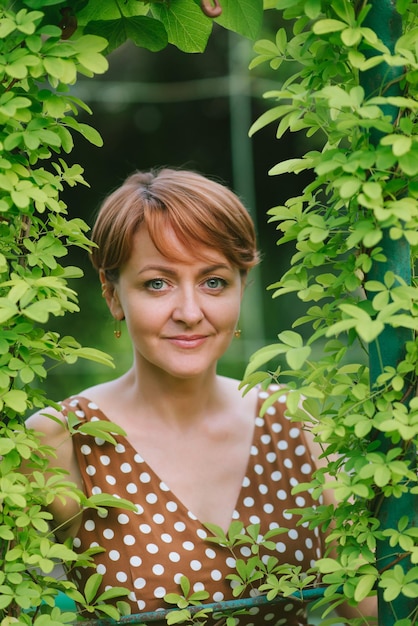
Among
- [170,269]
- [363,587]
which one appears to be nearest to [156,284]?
[170,269]

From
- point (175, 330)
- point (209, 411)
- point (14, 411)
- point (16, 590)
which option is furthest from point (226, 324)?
point (16, 590)

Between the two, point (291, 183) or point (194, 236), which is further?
point (291, 183)

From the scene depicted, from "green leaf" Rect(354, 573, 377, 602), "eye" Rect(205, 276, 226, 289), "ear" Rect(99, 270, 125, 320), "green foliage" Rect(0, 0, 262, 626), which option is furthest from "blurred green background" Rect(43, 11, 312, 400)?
"green leaf" Rect(354, 573, 377, 602)

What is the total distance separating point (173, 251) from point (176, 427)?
1.32 ft

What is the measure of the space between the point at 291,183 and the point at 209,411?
5896mm

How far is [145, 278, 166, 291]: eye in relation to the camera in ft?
5.95

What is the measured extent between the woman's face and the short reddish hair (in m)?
0.02

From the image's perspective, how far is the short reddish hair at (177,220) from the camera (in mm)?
1821

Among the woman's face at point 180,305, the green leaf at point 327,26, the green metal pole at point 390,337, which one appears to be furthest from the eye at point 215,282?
the green leaf at point 327,26

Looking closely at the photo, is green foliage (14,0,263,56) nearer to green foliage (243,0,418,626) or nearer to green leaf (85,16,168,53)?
green leaf (85,16,168,53)

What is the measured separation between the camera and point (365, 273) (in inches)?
47.5

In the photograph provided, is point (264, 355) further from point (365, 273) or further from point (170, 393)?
point (170, 393)

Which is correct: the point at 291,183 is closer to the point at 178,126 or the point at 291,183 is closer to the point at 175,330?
the point at 178,126

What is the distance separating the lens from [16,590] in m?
1.21
